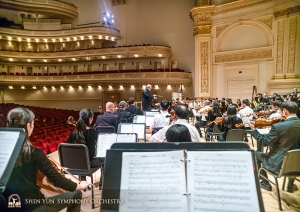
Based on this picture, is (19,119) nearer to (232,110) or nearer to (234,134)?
(234,134)

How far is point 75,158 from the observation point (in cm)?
275

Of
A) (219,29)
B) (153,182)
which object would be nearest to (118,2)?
(219,29)

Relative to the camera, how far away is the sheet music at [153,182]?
1.13m

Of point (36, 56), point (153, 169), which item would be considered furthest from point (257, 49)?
point (36, 56)

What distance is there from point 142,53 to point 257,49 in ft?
29.2

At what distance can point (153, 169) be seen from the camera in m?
1.20

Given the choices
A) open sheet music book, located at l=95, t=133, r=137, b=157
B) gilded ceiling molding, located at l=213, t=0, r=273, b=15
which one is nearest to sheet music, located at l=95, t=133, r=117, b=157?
open sheet music book, located at l=95, t=133, r=137, b=157

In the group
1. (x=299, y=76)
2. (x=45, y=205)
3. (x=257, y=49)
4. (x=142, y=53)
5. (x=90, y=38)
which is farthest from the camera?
(x=90, y=38)

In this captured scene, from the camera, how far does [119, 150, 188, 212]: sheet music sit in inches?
44.5

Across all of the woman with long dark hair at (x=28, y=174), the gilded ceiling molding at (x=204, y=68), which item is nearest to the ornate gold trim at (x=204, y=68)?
the gilded ceiling molding at (x=204, y=68)

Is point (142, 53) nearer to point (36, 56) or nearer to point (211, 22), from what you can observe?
point (211, 22)

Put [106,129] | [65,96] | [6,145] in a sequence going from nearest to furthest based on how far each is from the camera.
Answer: [6,145] → [106,129] → [65,96]

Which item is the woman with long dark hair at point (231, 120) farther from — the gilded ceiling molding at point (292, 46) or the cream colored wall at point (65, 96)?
the cream colored wall at point (65, 96)

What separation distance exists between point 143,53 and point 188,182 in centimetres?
1695
